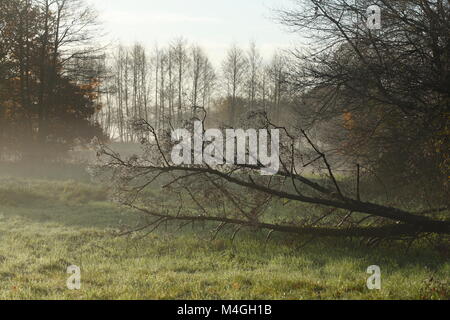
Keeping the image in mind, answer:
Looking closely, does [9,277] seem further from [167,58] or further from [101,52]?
[167,58]

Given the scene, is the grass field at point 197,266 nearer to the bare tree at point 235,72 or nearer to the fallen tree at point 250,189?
the fallen tree at point 250,189

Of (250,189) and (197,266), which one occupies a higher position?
(250,189)

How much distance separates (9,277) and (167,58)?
4985 centimetres

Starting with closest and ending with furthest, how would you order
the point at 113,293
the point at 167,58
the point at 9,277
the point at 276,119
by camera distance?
1. the point at 113,293
2. the point at 9,277
3. the point at 276,119
4. the point at 167,58

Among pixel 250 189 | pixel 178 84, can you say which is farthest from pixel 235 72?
pixel 250 189

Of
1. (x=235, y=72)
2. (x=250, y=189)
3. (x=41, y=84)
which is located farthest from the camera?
(x=235, y=72)

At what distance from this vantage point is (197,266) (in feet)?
28.0

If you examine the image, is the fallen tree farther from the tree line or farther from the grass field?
the tree line

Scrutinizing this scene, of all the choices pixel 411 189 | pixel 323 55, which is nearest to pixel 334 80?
pixel 323 55

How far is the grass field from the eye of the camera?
6445 millimetres

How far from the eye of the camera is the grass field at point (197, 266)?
6445 mm

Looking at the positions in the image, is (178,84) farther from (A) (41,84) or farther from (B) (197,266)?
(B) (197,266)

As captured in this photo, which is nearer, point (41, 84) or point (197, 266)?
point (197, 266)
